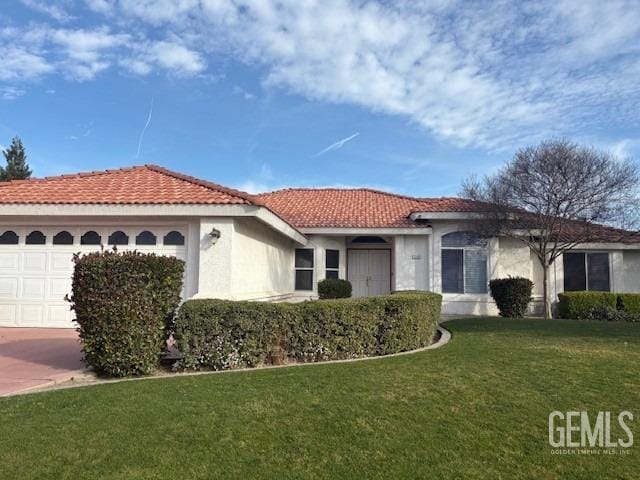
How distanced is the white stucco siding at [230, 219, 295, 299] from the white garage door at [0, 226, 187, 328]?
2.36m

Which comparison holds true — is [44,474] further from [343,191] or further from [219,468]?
[343,191]

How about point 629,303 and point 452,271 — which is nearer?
point 629,303

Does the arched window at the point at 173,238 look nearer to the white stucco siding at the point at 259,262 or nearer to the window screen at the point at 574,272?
the white stucco siding at the point at 259,262

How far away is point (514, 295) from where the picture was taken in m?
15.7

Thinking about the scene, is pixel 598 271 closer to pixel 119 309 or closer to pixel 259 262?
pixel 259 262

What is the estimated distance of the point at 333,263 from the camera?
18266 millimetres

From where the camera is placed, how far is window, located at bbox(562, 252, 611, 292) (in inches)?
707

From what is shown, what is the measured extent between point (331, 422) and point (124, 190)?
9.44m

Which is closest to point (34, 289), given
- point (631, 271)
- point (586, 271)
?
point (586, 271)

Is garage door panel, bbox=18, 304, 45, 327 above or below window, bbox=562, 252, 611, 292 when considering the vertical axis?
below

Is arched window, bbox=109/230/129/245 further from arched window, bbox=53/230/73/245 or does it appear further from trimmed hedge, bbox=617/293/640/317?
trimmed hedge, bbox=617/293/640/317

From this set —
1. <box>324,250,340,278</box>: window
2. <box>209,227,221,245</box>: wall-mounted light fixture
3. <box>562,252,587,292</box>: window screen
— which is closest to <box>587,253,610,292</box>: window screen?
<box>562,252,587,292</box>: window screen

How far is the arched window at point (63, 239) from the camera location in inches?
465

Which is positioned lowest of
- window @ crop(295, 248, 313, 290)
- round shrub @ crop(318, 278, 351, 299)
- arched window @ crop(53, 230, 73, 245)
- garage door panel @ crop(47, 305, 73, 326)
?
garage door panel @ crop(47, 305, 73, 326)
